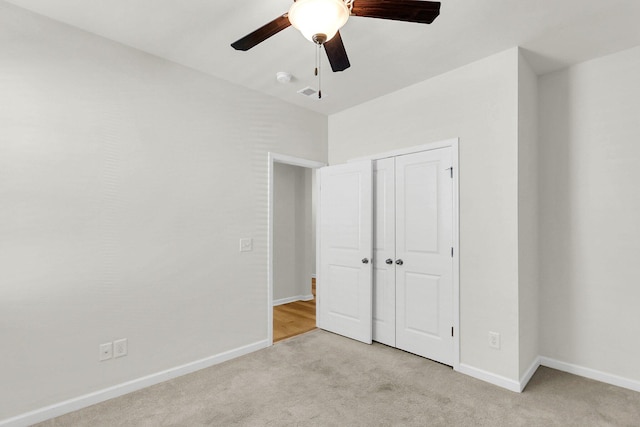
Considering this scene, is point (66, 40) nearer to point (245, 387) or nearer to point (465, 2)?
point (465, 2)

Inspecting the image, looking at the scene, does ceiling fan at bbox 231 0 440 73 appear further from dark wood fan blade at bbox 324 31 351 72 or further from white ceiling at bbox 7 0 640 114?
white ceiling at bbox 7 0 640 114

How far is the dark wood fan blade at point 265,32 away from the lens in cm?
164

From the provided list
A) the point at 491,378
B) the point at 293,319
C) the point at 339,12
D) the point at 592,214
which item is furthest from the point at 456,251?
the point at 293,319

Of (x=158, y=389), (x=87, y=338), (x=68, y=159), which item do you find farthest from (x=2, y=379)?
(x=68, y=159)

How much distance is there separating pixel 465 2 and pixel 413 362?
2.83 m

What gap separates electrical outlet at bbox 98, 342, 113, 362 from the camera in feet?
7.77

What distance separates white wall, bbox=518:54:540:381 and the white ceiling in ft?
1.05

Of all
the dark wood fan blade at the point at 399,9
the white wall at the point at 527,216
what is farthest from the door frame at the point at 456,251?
the dark wood fan blade at the point at 399,9

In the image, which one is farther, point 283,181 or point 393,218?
point 283,181

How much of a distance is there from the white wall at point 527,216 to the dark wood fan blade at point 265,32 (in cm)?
197

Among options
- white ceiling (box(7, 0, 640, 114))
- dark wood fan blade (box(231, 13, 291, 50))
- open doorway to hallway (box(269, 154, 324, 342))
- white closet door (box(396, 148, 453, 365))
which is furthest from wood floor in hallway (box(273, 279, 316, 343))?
dark wood fan blade (box(231, 13, 291, 50))

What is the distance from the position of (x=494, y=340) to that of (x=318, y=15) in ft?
8.63

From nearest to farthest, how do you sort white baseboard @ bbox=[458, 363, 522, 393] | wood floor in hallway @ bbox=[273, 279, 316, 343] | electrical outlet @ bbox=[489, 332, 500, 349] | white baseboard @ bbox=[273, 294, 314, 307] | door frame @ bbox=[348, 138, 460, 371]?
white baseboard @ bbox=[458, 363, 522, 393] < electrical outlet @ bbox=[489, 332, 500, 349] < door frame @ bbox=[348, 138, 460, 371] < wood floor in hallway @ bbox=[273, 279, 316, 343] < white baseboard @ bbox=[273, 294, 314, 307]

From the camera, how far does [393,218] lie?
11.0 feet
